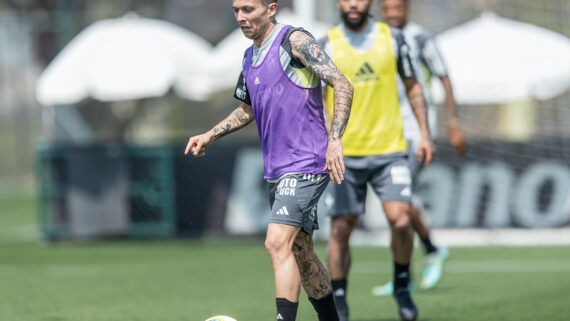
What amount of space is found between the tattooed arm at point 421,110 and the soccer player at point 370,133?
48mm

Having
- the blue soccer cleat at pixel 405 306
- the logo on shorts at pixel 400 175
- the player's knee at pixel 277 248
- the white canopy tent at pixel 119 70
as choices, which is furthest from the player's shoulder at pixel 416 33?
the white canopy tent at pixel 119 70

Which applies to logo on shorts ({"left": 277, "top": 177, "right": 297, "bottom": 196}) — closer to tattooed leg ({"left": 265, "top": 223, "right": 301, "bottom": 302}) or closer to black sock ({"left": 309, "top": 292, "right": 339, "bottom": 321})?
tattooed leg ({"left": 265, "top": 223, "right": 301, "bottom": 302})

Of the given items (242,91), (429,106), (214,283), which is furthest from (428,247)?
(242,91)

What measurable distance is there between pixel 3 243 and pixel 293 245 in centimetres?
1165

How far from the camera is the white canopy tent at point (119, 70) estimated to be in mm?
16312

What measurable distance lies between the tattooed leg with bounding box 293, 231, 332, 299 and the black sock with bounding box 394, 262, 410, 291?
1668 mm

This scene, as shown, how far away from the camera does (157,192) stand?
1634 cm

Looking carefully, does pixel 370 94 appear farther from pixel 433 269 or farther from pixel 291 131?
pixel 433 269

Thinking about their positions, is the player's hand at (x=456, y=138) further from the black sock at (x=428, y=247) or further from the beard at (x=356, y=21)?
the beard at (x=356, y=21)

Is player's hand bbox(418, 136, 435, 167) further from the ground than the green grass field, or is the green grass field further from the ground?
player's hand bbox(418, 136, 435, 167)

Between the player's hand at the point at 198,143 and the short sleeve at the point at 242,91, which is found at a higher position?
the short sleeve at the point at 242,91

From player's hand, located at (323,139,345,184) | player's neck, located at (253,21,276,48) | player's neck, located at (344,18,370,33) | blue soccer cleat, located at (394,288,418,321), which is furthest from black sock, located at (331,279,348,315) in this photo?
player's neck, located at (253,21,276,48)

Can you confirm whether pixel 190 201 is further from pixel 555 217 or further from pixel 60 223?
pixel 555 217

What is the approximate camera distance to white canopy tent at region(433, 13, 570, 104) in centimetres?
1566
